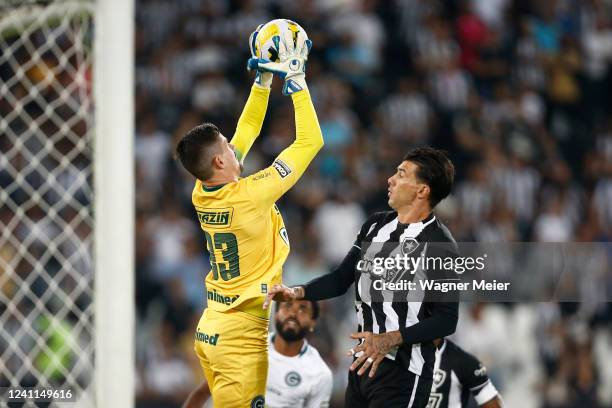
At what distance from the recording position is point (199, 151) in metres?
4.49

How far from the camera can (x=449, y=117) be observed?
1053cm

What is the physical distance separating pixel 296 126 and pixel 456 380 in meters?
1.70

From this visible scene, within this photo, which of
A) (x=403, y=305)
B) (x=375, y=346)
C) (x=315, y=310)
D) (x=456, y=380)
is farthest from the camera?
(x=315, y=310)

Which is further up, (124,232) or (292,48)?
(292,48)

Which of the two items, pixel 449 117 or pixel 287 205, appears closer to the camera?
pixel 287 205

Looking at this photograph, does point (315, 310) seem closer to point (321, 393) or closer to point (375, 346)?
point (321, 393)

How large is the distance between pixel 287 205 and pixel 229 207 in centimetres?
498

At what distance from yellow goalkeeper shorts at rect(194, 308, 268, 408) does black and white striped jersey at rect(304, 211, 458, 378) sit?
472 millimetres

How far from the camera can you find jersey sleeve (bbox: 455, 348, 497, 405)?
537 centimetres

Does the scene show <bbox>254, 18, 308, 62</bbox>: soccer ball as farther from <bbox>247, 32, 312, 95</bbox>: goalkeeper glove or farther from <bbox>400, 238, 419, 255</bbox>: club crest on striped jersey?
<bbox>400, 238, 419, 255</bbox>: club crest on striped jersey

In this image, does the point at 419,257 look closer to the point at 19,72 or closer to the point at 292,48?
the point at 292,48

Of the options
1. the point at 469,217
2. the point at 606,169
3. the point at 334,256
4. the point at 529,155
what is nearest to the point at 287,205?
the point at 334,256

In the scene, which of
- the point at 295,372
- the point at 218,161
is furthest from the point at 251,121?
the point at 295,372

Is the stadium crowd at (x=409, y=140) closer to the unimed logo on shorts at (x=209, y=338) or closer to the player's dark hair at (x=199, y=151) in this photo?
the unimed logo on shorts at (x=209, y=338)
